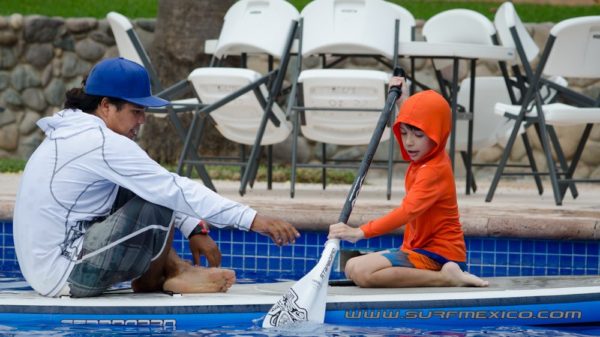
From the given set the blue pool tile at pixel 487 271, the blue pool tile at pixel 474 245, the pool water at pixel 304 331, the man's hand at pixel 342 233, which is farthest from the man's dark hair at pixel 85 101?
the blue pool tile at pixel 487 271

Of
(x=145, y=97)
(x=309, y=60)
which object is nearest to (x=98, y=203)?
(x=145, y=97)

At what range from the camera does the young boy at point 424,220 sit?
4.89 metres

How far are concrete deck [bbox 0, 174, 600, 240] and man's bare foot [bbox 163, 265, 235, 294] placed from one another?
5.68 ft

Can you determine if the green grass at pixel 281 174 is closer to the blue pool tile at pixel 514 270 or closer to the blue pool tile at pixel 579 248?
the blue pool tile at pixel 514 270

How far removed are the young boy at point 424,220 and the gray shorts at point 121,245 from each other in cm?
83

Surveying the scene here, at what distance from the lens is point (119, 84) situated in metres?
4.48

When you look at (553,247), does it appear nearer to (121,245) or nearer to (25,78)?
(121,245)

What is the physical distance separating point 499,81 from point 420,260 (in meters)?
4.23

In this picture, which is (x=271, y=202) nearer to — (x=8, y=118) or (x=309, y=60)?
(x=309, y=60)

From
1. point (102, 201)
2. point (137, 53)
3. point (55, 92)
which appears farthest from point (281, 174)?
point (102, 201)

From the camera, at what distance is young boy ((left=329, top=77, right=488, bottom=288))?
16.0 ft

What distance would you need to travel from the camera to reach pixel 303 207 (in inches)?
266

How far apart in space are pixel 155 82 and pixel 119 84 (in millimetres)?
3795

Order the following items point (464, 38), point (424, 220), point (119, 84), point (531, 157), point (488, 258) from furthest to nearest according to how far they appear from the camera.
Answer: point (464, 38), point (531, 157), point (488, 258), point (424, 220), point (119, 84)
